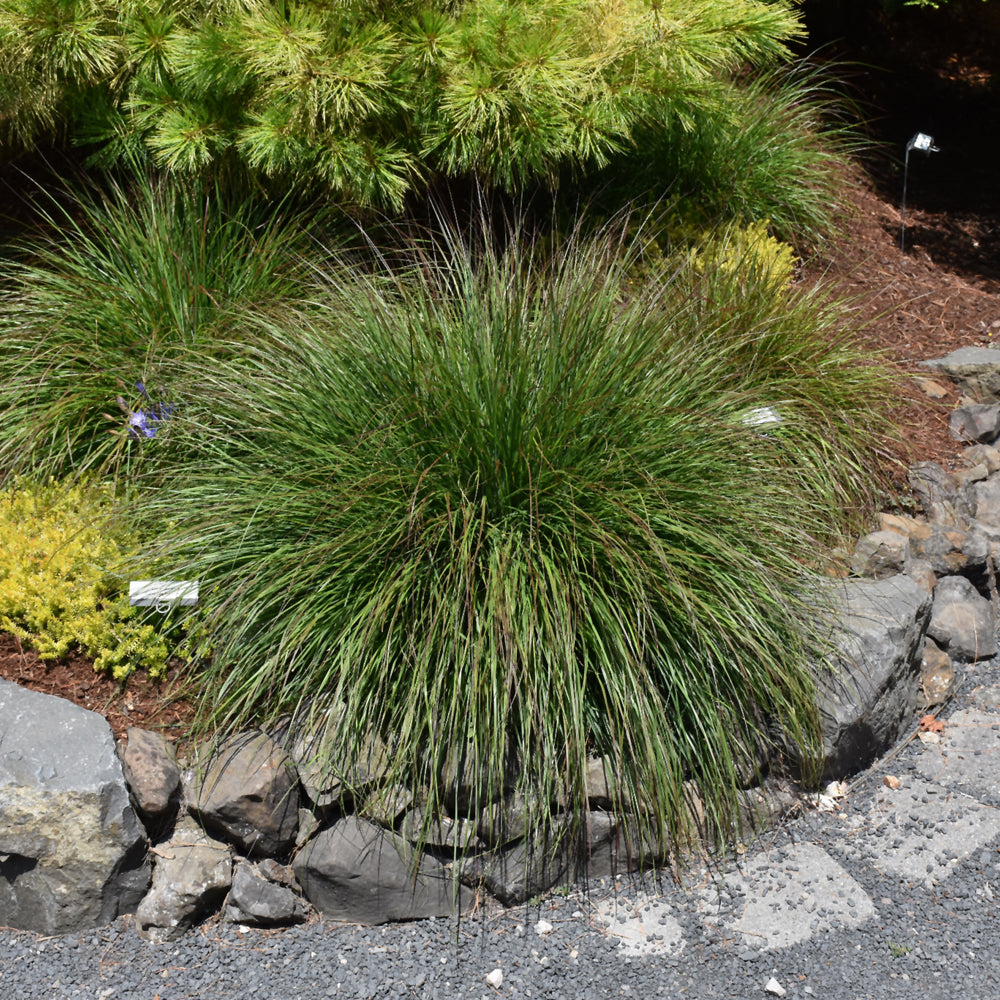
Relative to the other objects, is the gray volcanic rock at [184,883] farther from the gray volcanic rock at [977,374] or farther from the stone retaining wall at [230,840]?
the gray volcanic rock at [977,374]

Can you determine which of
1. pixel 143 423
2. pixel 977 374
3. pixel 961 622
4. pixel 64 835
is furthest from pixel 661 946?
pixel 977 374

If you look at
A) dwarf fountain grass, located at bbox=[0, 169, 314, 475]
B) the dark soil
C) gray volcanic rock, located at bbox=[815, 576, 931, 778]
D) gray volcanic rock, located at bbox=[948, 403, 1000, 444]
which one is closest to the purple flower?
dwarf fountain grass, located at bbox=[0, 169, 314, 475]

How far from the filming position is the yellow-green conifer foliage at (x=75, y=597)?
2957 millimetres

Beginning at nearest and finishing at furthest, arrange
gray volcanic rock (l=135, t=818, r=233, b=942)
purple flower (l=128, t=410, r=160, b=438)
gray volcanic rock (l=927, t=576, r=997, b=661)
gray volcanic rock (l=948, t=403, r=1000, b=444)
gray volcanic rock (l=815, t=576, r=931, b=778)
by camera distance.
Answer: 1. gray volcanic rock (l=135, t=818, r=233, b=942)
2. gray volcanic rock (l=815, t=576, r=931, b=778)
3. purple flower (l=128, t=410, r=160, b=438)
4. gray volcanic rock (l=927, t=576, r=997, b=661)
5. gray volcanic rock (l=948, t=403, r=1000, b=444)

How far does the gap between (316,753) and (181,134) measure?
2543 mm

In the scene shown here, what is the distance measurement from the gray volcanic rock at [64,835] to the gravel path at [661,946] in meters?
0.07

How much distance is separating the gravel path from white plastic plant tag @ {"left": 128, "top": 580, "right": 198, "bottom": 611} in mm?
855

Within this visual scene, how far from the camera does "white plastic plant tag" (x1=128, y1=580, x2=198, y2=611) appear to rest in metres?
2.74

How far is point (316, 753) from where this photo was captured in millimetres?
2719

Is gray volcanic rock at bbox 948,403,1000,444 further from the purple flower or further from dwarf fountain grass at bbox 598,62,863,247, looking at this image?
the purple flower

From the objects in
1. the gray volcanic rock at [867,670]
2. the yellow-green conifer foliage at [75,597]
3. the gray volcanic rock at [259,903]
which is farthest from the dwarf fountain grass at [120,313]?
the gray volcanic rock at [867,670]

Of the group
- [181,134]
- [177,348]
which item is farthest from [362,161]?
[177,348]

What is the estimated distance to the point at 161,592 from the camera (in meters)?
2.75

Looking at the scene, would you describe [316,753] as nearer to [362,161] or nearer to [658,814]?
[658,814]
